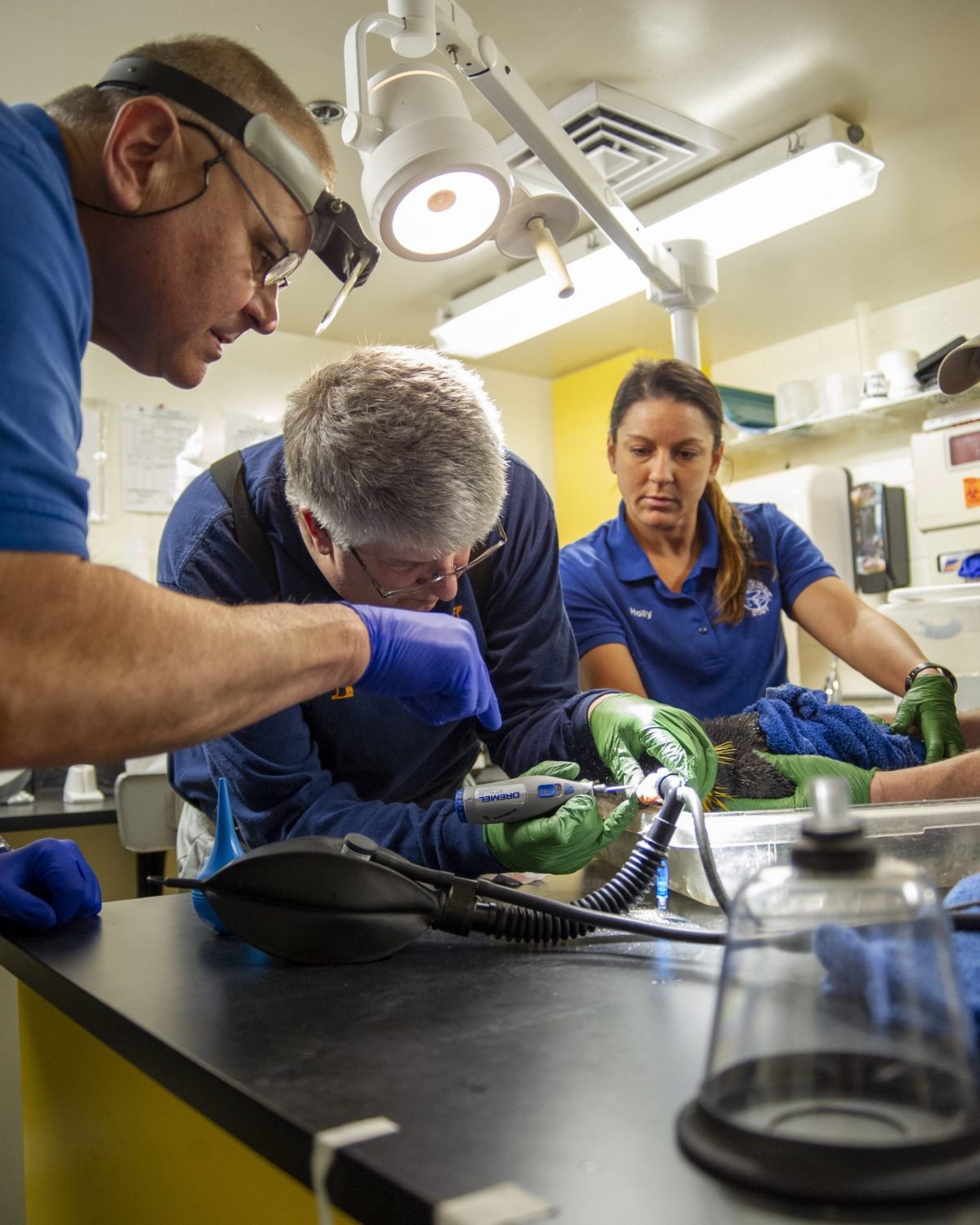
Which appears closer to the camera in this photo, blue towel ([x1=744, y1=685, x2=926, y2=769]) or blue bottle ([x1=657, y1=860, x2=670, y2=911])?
blue bottle ([x1=657, y1=860, x2=670, y2=911])

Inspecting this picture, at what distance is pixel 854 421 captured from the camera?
4312 millimetres

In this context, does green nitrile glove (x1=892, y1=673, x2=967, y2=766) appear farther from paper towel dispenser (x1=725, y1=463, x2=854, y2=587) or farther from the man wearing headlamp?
paper towel dispenser (x1=725, y1=463, x2=854, y2=587)

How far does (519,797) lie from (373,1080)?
0.46 metres

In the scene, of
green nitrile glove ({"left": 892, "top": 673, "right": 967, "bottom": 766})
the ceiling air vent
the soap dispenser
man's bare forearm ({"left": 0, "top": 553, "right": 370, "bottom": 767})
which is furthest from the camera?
the ceiling air vent

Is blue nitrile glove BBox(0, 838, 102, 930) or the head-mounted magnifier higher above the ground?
the head-mounted magnifier

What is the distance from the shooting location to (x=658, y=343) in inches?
191

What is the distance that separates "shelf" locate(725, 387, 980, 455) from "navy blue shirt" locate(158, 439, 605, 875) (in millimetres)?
2605

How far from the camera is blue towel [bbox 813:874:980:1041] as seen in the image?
0.41 meters

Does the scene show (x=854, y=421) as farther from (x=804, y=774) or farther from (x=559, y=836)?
(x=559, y=836)

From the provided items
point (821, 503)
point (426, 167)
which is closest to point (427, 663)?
point (426, 167)

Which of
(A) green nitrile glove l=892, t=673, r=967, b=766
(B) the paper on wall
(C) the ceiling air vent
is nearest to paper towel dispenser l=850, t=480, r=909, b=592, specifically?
(C) the ceiling air vent

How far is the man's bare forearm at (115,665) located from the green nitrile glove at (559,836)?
29cm

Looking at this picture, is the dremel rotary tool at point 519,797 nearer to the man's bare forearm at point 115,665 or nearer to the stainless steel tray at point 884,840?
the stainless steel tray at point 884,840

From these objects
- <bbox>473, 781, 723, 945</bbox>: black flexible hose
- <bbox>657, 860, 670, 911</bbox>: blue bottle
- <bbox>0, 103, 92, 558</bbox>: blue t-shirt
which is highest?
<bbox>0, 103, 92, 558</bbox>: blue t-shirt
